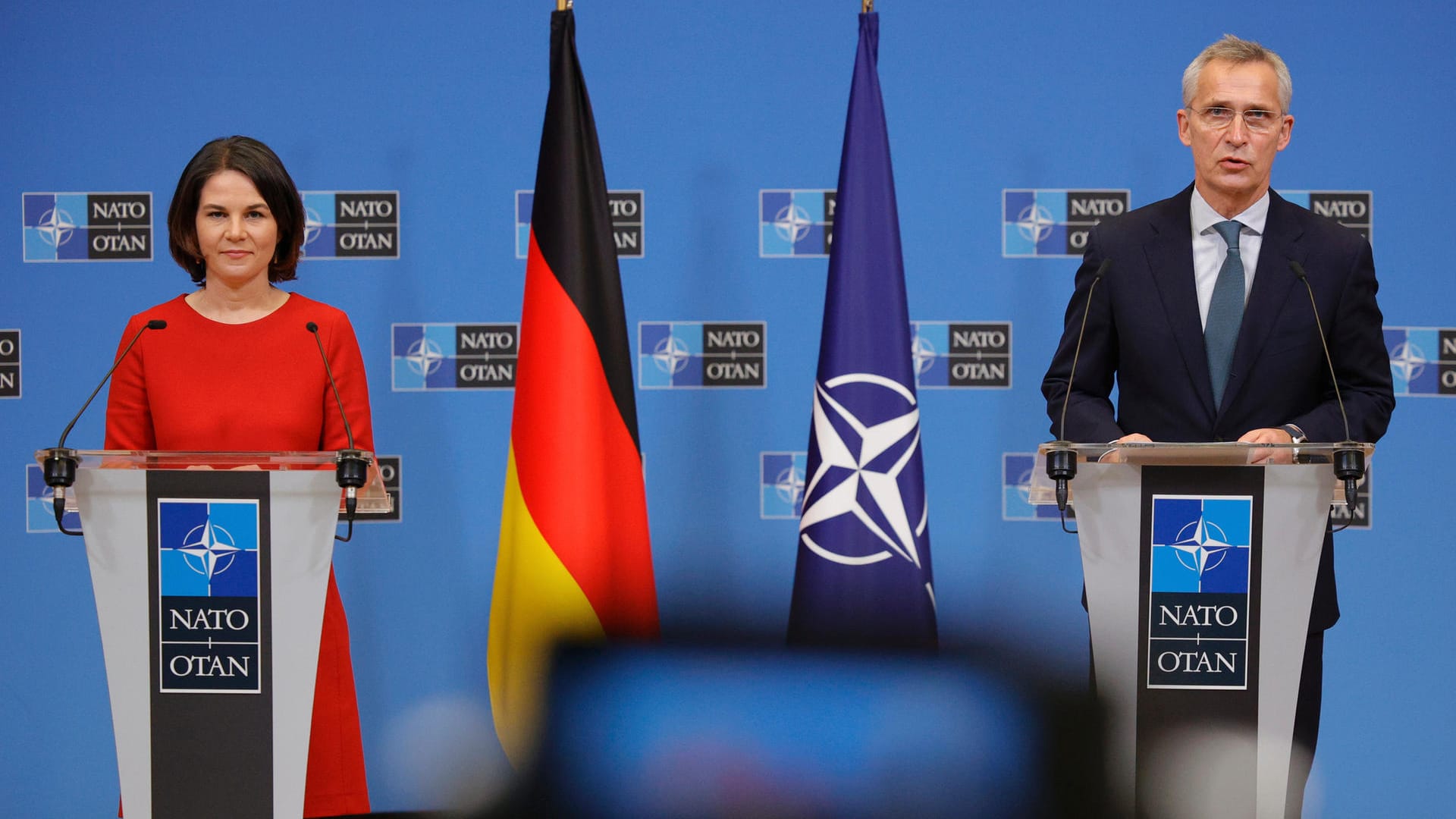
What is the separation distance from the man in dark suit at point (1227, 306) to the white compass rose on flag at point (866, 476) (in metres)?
0.76

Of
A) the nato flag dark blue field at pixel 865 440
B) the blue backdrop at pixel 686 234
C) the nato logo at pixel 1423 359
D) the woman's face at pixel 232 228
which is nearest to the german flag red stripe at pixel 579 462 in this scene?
the nato flag dark blue field at pixel 865 440

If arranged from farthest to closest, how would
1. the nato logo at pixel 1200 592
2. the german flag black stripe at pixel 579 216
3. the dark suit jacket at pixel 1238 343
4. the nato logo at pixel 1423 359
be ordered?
the nato logo at pixel 1423 359 < the german flag black stripe at pixel 579 216 < the dark suit jacket at pixel 1238 343 < the nato logo at pixel 1200 592

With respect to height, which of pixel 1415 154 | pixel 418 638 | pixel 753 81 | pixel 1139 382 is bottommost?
pixel 418 638

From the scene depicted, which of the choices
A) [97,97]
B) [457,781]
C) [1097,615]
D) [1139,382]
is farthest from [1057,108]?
[97,97]

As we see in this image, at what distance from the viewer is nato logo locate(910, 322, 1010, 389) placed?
3430 millimetres

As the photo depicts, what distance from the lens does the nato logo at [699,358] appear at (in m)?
3.45

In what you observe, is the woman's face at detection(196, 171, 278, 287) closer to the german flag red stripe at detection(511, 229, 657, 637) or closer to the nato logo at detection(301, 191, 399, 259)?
the german flag red stripe at detection(511, 229, 657, 637)

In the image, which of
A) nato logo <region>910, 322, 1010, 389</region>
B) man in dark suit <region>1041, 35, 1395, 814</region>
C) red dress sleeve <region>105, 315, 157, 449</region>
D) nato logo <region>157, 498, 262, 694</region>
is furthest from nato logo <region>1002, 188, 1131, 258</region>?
nato logo <region>157, 498, 262, 694</region>

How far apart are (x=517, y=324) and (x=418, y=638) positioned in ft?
3.14

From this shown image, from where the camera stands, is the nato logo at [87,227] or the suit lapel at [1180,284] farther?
Result: the nato logo at [87,227]

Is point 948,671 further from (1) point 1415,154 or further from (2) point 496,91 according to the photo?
(1) point 1415,154

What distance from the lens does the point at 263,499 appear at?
5.29 feet

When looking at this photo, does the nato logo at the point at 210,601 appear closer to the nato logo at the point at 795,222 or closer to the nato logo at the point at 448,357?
the nato logo at the point at 448,357

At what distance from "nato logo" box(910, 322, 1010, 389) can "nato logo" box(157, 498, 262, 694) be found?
220 centimetres
